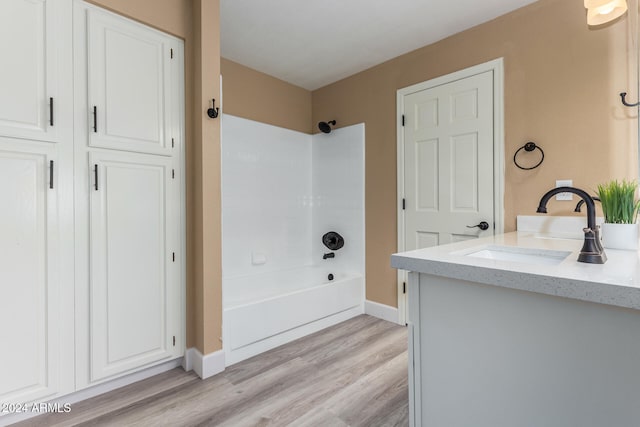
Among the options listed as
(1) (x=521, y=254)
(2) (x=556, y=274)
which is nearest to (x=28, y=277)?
(2) (x=556, y=274)

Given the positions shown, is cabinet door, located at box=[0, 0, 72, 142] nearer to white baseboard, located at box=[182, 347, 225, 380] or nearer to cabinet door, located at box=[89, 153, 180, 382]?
cabinet door, located at box=[89, 153, 180, 382]

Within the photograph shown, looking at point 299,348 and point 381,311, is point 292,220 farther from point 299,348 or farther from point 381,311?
point 299,348

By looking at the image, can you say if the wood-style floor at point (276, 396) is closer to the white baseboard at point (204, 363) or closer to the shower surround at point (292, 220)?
the white baseboard at point (204, 363)

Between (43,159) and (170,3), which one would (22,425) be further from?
(170,3)

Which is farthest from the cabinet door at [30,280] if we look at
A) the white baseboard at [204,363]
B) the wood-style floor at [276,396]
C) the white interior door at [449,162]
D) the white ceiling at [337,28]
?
the white interior door at [449,162]

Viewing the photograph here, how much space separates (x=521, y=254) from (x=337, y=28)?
6.72 feet

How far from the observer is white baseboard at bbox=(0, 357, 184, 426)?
154cm

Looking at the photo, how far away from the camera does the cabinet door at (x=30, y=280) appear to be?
1.47 metres

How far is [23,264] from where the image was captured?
1518mm

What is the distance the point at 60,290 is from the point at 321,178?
2479mm

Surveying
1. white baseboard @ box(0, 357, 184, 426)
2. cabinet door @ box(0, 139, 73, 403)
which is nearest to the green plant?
white baseboard @ box(0, 357, 184, 426)

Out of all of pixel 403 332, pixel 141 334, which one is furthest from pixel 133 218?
pixel 403 332

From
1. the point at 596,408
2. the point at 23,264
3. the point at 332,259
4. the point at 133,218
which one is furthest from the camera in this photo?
the point at 332,259

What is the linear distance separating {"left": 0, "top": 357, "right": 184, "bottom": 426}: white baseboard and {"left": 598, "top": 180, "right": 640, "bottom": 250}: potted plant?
2430 mm
